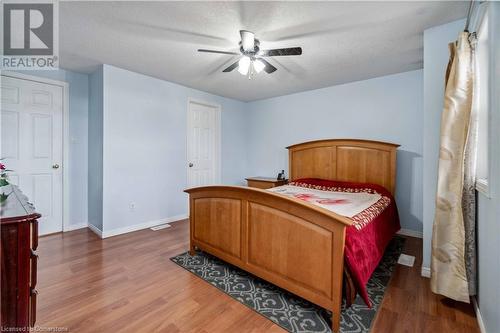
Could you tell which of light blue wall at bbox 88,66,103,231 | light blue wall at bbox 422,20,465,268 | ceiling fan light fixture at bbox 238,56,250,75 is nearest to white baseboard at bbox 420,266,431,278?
light blue wall at bbox 422,20,465,268

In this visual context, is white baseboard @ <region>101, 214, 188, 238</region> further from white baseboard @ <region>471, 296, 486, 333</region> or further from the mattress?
white baseboard @ <region>471, 296, 486, 333</region>

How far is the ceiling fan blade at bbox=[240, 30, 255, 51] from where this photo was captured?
2.01 m

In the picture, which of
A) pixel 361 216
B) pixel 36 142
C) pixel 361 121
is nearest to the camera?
pixel 361 216

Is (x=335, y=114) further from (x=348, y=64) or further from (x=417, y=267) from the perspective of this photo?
(x=417, y=267)

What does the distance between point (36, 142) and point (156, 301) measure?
2.92 meters

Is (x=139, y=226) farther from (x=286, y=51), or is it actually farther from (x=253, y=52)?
(x=286, y=51)

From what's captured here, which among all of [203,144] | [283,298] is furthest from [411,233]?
[203,144]

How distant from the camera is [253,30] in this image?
228cm

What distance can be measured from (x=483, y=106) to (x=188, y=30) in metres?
2.55

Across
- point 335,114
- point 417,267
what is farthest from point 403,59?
point 417,267

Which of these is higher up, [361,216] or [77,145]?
[77,145]

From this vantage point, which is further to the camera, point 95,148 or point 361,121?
point 361,121

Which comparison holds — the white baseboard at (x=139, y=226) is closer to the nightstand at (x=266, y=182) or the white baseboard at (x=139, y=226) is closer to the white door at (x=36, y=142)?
the white door at (x=36, y=142)

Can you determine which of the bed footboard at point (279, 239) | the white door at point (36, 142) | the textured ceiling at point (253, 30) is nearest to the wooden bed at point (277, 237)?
the bed footboard at point (279, 239)
